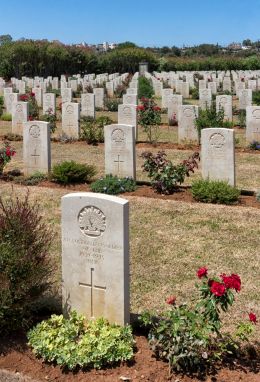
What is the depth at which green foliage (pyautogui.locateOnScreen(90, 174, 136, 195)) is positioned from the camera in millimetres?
10969

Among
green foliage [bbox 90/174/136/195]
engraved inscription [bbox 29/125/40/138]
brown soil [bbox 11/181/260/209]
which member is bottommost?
brown soil [bbox 11/181/260/209]

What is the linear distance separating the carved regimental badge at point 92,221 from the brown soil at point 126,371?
3.59ft

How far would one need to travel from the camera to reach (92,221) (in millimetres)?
5148

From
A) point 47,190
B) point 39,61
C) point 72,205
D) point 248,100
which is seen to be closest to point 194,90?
point 248,100

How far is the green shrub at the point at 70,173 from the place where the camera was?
11.7 meters

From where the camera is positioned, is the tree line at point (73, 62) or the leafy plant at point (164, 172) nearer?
the leafy plant at point (164, 172)

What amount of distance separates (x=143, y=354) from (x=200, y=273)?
93 cm

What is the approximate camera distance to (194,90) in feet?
117

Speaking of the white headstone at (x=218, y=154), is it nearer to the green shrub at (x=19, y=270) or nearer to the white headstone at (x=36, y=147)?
the white headstone at (x=36, y=147)

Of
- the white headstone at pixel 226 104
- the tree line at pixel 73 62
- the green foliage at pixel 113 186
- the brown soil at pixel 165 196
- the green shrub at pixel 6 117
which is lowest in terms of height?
the brown soil at pixel 165 196

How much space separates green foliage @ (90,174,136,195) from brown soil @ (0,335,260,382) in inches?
238

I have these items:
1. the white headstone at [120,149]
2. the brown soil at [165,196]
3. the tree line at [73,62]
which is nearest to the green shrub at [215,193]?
the brown soil at [165,196]

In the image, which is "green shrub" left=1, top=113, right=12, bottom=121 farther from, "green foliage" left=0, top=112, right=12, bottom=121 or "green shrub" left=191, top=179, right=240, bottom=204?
"green shrub" left=191, top=179, right=240, bottom=204

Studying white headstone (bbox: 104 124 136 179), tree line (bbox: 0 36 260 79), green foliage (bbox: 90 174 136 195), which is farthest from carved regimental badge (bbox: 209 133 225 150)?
tree line (bbox: 0 36 260 79)
